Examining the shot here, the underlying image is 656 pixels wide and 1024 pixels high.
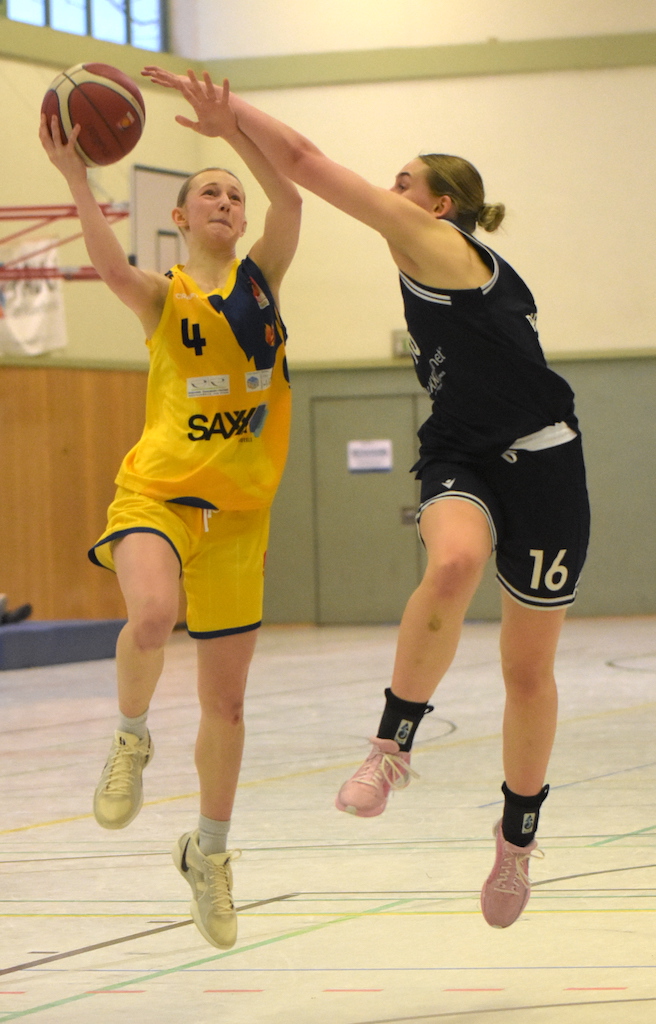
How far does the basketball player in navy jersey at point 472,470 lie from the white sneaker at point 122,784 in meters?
0.68

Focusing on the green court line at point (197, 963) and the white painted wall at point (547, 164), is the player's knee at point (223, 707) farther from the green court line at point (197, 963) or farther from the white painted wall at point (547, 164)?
the white painted wall at point (547, 164)

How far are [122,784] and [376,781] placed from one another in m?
0.79

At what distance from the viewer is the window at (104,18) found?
1407 cm

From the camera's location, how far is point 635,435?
15.6m

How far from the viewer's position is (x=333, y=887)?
13.5 feet

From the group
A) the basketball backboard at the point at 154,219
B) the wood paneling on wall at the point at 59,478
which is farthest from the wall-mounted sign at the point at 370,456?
the basketball backboard at the point at 154,219

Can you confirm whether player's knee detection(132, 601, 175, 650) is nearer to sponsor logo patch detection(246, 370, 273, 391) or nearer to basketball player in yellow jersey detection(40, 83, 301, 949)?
basketball player in yellow jersey detection(40, 83, 301, 949)

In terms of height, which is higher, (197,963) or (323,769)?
(197,963)

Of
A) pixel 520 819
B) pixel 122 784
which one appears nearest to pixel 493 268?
pixel 520 819

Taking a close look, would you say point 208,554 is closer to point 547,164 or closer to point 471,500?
point 471,500

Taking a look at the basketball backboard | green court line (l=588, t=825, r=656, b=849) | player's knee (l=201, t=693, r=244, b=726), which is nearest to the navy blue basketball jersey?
player's knee (l=201, t=693, r=244, b=726)

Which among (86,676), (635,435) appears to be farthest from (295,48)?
(86,676)

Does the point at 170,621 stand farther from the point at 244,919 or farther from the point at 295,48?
the point at 295,48

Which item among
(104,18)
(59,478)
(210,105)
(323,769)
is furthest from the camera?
(104,18)
